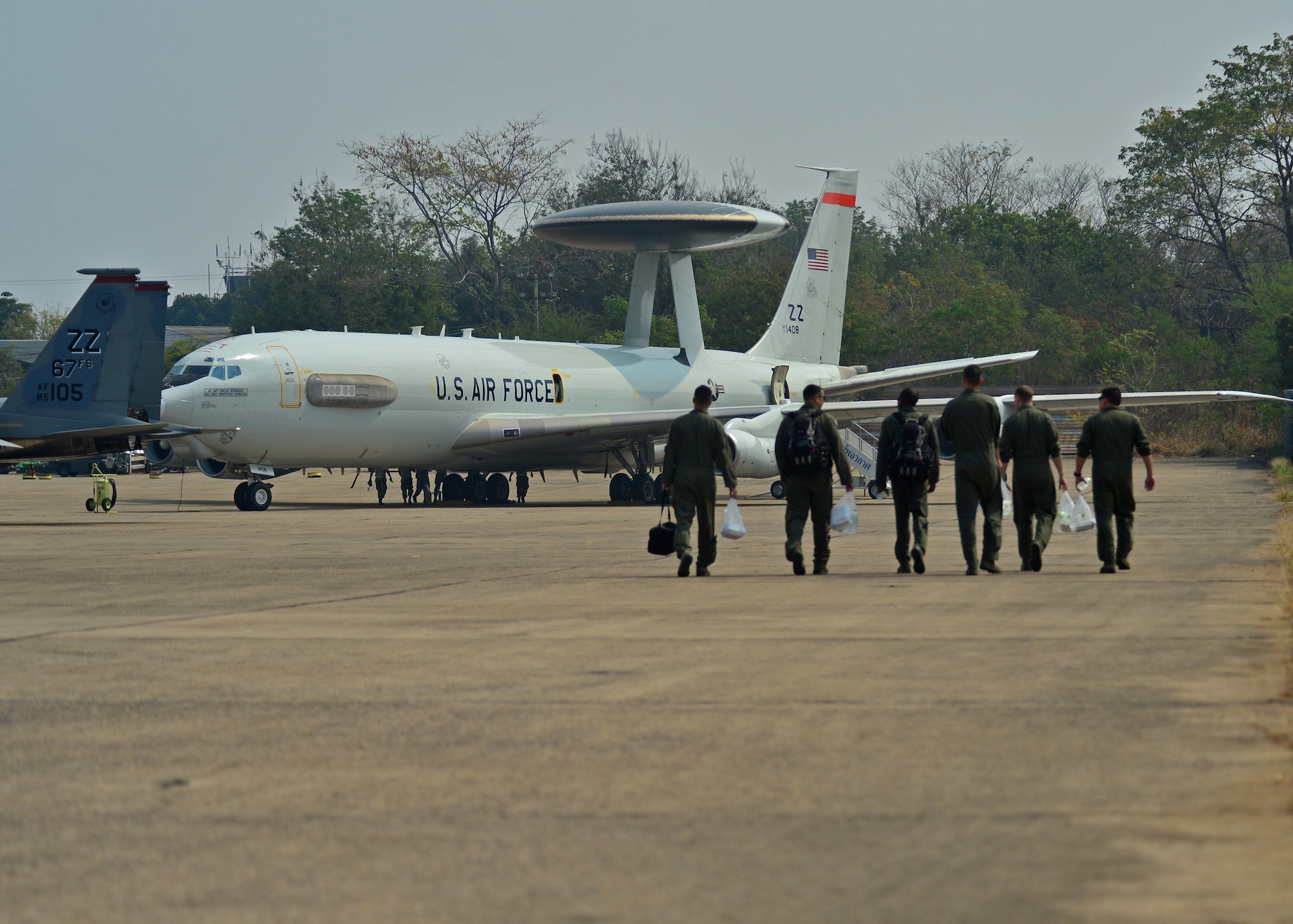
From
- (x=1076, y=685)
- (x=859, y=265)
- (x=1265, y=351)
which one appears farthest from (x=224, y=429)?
(x=859, y=265)

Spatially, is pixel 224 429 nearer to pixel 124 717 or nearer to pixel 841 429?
pixel 841 429

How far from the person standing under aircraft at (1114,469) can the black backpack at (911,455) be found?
1.45 metres

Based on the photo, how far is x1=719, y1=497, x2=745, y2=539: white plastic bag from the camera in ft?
50.8

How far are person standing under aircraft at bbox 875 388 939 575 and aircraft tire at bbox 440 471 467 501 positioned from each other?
2182cm

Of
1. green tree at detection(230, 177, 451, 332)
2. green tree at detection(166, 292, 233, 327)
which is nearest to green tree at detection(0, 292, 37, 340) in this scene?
green tree at detection(166, 292, 233, 327)

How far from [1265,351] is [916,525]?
42842 mm

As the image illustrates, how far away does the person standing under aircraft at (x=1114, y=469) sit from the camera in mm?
14578

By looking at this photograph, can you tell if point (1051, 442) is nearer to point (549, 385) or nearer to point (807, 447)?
point (807, 447)

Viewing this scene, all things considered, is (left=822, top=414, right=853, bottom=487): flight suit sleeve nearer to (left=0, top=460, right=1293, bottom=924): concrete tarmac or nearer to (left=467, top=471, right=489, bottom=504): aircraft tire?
(left=0, top=460, right=1293, bottom=924): concrete tarmac

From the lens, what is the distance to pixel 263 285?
82.4m

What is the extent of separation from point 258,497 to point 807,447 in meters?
16.9

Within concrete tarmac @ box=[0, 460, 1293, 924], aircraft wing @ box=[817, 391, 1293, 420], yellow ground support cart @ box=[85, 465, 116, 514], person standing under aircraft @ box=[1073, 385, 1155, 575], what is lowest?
concrete tarmac @ box=[0, 460, 1293, 924]

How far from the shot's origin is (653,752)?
633 centimetres

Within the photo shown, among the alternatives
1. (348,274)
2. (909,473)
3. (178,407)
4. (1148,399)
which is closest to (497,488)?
(178,407)
